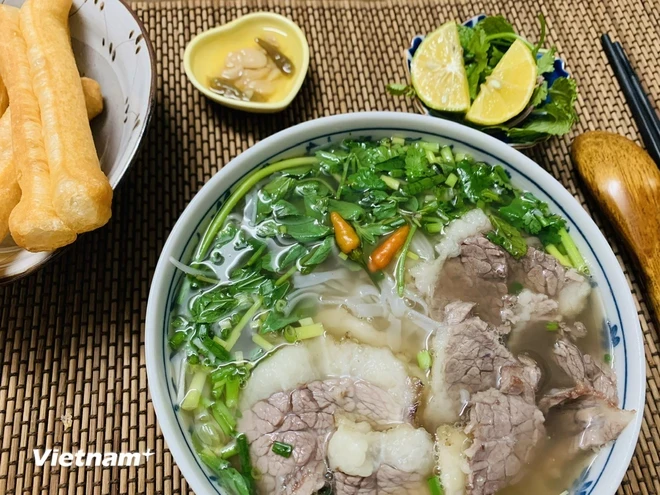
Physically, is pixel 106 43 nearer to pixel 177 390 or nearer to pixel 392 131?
pixel 392 131

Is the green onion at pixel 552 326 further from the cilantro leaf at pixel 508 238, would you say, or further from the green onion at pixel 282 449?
the green onion at pixel 282 449

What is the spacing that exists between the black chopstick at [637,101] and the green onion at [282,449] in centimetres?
187

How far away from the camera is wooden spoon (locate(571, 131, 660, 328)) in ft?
6.23

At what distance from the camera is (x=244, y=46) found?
7.28ft

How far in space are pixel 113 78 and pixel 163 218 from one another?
539mm

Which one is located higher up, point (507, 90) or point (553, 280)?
point (507, 90)

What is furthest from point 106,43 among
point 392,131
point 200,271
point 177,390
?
point 177,390

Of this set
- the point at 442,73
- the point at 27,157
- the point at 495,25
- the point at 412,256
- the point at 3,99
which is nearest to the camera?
A: the point at 27,157

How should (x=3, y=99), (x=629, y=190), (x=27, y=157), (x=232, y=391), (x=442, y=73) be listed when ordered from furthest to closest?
(x=442, y=73), (x=629, y=190), (x=3, y=99), (x=232, y=391), (x=27, y=157)

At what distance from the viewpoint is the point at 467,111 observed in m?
2.02

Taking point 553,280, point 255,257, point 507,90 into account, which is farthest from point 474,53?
point 255,257

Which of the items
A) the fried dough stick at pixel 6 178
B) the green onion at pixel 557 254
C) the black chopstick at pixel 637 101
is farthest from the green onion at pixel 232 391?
the black chopstick at pixel 637 101

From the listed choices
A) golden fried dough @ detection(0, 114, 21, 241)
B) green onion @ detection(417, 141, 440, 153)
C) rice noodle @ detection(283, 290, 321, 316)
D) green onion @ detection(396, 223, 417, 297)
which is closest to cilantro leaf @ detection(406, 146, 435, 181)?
green onion @ detection(417, 141, 440, 153)

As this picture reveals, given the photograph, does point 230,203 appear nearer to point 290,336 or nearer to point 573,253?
point 290,336
